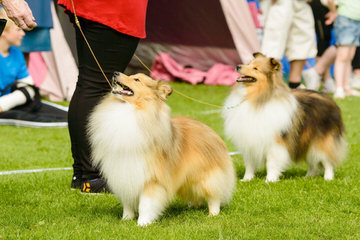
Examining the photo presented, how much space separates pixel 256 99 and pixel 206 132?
1288mm

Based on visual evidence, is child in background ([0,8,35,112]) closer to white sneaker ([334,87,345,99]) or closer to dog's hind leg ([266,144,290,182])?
dog's hind leg ([266,144,290,182])

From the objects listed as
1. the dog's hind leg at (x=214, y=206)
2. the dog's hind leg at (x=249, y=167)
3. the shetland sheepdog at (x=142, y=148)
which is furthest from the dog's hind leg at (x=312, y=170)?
the shetland sheepdog at (x=142, y=148)

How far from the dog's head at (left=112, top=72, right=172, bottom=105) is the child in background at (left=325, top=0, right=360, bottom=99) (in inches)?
281

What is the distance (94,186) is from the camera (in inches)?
163

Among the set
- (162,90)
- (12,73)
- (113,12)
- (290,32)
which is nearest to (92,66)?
(113,12)

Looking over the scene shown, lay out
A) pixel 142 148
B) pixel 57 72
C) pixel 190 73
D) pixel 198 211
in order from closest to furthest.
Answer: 1. pixel 142 148
2. pixel 198 211
3. pixel 57 72
4. pixel 190 73

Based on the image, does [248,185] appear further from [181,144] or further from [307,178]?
[181,144]

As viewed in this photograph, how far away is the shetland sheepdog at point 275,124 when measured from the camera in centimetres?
482

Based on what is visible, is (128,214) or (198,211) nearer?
(128,214)

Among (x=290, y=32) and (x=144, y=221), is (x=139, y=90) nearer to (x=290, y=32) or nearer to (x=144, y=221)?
(x=144, y=221)

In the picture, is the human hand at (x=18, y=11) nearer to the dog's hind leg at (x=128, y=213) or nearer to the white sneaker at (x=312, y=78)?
the dog's hind leg at (x=128, y=213)

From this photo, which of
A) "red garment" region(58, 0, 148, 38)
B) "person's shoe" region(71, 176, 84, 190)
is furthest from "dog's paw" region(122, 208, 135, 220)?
"red garment" region(58, 0, 148, 38)

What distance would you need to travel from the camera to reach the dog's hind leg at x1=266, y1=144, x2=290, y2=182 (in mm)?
4836

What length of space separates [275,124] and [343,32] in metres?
5.61
